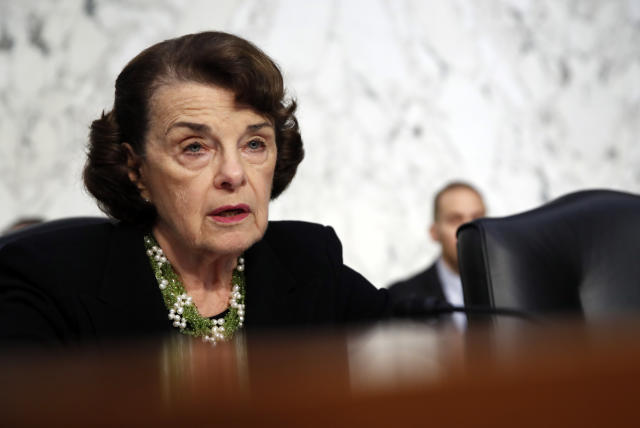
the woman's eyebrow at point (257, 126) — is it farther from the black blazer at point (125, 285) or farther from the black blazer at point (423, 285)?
the black blazer at point (423, 285)

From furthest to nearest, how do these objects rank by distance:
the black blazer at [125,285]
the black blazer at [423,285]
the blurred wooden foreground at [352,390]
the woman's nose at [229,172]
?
1. the black blazer at [423,285]
2. the woman's nose at [229,172]
3. the black blazer at [125,285]
4. the blurred wooden foreground at [352,390]

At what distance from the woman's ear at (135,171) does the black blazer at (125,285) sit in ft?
0.22

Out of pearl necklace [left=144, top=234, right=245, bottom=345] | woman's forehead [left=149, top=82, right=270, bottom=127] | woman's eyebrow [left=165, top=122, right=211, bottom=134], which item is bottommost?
pearl necklace [left=144, top=234, right=245, bottom=345]

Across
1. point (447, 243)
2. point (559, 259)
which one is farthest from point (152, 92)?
point (447, 243)

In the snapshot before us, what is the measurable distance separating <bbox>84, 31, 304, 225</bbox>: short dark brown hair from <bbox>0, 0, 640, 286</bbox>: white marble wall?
252cm

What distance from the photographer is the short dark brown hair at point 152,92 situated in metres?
1.30

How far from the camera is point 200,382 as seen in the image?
0.26 metres

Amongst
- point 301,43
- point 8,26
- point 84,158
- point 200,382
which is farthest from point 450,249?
point 200,382

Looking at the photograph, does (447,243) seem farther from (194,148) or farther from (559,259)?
(194,148)

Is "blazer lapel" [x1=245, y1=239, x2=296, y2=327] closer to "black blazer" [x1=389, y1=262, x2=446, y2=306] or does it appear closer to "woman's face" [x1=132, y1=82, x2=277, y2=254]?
"woman's face" [x1=132, y1=82, x2=277, y2=254]

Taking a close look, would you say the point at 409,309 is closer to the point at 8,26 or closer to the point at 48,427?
the point at 48,427

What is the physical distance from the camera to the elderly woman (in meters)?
1.21

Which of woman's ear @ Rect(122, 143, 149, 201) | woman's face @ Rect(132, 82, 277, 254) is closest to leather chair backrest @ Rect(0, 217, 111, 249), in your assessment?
woman's ear @ Rect(122, 143, 149, 201)

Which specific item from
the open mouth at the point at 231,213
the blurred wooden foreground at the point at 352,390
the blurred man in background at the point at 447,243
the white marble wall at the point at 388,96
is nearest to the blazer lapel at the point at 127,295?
the open mouth at the point at 231,213
